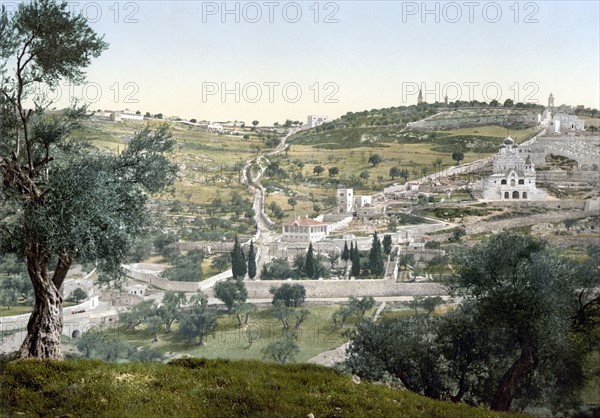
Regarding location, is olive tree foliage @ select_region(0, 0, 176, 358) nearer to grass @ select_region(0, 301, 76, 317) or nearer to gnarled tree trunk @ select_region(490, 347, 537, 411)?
grass @ select_region(0, 301, 76, 317)

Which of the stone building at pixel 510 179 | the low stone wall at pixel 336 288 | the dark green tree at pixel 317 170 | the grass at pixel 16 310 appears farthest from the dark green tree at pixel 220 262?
the stone building at pixel 510 179

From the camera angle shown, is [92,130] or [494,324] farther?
[92,130]

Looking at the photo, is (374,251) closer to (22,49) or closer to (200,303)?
(200,303)

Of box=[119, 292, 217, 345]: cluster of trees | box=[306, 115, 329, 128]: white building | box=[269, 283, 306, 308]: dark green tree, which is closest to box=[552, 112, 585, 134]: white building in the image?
box=[306, 115, 329, 128]: white building

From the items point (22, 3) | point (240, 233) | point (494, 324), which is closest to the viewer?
point (22, 3)

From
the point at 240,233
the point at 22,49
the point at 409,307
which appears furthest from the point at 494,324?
the point at 22,49

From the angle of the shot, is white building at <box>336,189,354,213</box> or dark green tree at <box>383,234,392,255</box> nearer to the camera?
dark green tree at <box>383,234,392,255</box>
